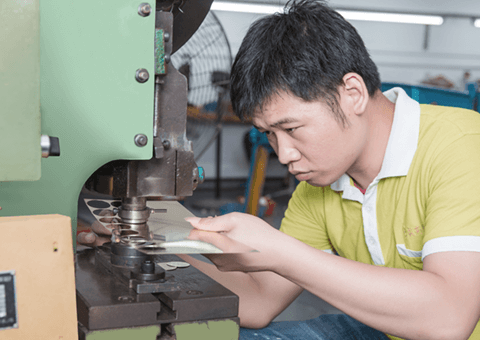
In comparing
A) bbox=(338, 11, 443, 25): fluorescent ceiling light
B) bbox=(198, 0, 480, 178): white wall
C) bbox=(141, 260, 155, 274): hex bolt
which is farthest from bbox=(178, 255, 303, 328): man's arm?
bbox=(338, 11, 443, 25): fluorescent ceiling light

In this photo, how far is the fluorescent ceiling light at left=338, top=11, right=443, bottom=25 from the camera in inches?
232

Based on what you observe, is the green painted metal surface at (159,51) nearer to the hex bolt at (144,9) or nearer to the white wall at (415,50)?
the hex bolt at (144,9)

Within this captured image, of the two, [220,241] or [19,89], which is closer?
[19,89]

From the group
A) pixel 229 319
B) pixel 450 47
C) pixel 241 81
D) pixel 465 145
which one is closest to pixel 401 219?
pixel 465 145

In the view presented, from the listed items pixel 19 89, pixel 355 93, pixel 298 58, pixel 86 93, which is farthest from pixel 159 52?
pixel 355 93

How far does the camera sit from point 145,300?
0.57m

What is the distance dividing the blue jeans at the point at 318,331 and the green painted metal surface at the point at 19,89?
0.69 m

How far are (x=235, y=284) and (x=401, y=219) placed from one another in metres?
0.41

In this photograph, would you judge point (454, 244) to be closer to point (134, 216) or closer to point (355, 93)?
point (355, 93)

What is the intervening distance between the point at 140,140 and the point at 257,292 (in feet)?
1.94

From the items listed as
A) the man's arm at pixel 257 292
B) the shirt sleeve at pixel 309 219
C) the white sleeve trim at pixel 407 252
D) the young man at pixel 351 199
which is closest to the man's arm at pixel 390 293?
the young man at pixel 351 199

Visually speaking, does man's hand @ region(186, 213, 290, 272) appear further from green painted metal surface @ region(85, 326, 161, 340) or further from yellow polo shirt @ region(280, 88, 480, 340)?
yellow polo shirt @ region(280, 88, 480, 340)

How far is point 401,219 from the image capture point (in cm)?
101

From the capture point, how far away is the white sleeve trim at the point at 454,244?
2.57 ft
